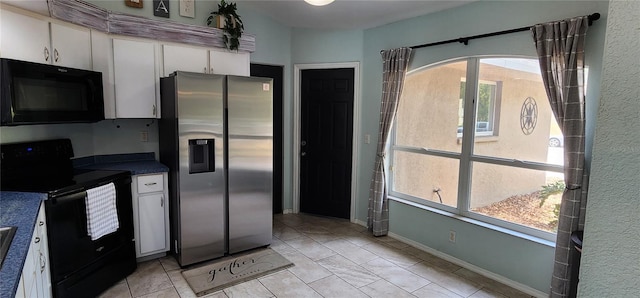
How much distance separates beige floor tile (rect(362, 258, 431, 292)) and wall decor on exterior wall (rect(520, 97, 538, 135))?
1.58m

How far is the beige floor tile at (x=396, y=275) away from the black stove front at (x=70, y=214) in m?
2.20

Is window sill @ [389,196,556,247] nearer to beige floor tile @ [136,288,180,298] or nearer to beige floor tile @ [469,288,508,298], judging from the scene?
beige floor tile @ [469,288,508,298]

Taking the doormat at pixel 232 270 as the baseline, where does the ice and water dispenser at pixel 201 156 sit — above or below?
above

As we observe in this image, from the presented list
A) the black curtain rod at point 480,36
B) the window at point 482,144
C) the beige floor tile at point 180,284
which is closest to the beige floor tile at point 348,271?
the window at point 482,144

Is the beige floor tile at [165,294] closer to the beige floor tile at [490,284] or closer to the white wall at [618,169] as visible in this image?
the beige floor tile at [490,284]

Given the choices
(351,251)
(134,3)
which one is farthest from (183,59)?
(351,251)

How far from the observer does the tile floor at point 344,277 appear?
270 cm

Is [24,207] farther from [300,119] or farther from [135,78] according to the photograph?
[300,119]

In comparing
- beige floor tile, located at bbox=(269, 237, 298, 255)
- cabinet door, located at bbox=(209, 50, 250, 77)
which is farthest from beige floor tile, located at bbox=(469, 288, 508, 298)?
cabinet door, located at bbox=(209, 50, 250, 77)

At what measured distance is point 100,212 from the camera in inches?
98.9

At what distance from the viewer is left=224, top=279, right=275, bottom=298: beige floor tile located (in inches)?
104

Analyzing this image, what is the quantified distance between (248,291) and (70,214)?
1419 mm

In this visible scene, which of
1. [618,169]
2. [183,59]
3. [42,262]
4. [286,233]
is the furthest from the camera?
[286,233]

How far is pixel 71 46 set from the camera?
2.67 meters
